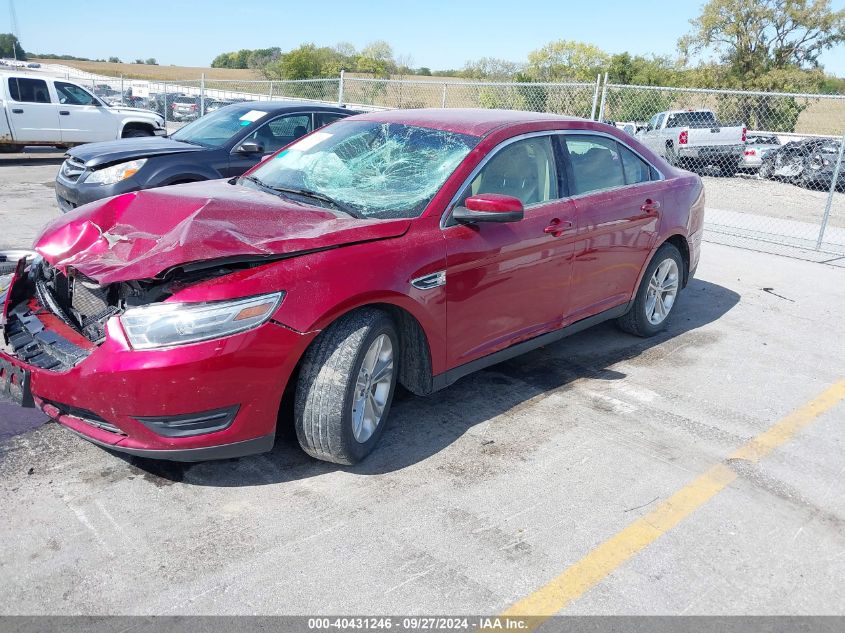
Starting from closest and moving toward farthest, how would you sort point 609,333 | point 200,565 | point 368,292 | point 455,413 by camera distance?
point 200,565 → point 368,292 → point 455,413 → point 609,333

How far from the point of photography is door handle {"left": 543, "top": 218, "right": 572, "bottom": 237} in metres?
4.38

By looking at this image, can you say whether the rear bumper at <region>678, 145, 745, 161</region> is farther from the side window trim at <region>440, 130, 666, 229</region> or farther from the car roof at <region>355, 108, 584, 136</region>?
the car roof at <region>355, 108, 584, 136</region>

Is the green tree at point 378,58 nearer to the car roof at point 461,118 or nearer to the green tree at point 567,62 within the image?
the green tree at point 567,62

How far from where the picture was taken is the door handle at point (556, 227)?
14.4ft

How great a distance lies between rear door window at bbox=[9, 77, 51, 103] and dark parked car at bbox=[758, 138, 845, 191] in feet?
54.8

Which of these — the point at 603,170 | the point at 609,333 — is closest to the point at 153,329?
the point at 603,170

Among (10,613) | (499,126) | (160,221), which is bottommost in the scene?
(10,613)

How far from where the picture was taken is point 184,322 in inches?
117

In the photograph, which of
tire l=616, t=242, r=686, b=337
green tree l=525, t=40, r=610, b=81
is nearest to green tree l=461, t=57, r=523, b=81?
green tree l=525, t=40, r=610, b=81

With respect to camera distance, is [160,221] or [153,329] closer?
[153,329]

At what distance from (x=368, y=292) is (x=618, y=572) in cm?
160

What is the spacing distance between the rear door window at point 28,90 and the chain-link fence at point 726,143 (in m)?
3.74

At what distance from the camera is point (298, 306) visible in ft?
A: 10.3

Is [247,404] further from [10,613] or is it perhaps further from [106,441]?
[10,613]
